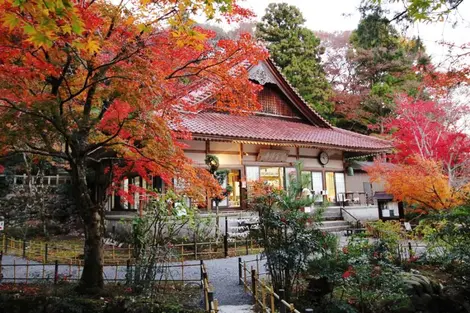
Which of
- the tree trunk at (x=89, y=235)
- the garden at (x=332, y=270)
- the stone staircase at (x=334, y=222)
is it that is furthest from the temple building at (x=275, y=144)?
the garden at (x=332, y=270)

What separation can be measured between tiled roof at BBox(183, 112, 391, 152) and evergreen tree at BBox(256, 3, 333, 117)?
8306 mm

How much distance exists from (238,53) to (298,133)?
31.2 ft

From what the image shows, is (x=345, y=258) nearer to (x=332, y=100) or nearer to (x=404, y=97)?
(x=404, y=97)

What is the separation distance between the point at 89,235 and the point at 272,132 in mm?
11143

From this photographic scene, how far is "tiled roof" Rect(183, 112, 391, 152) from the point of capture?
15.1 m

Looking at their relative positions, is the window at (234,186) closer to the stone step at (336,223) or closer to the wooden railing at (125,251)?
the wooden railing at (125,251)

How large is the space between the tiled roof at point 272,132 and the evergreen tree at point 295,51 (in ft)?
27.3

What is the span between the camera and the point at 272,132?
56.4 ft

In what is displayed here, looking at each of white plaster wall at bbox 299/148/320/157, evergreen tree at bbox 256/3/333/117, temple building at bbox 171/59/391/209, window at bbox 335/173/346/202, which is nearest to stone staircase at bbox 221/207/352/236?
temple building at bbox 171/59/391/209

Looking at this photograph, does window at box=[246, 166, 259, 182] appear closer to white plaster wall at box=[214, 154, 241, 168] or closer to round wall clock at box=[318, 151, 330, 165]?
white plaster wall at box=[214, 154, 241, 168]

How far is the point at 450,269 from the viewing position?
917 centimetres

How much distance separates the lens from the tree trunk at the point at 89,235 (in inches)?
299

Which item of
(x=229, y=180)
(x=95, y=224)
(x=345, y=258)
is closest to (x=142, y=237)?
(x=95, y=224)

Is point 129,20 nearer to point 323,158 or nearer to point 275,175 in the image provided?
point 275,175
